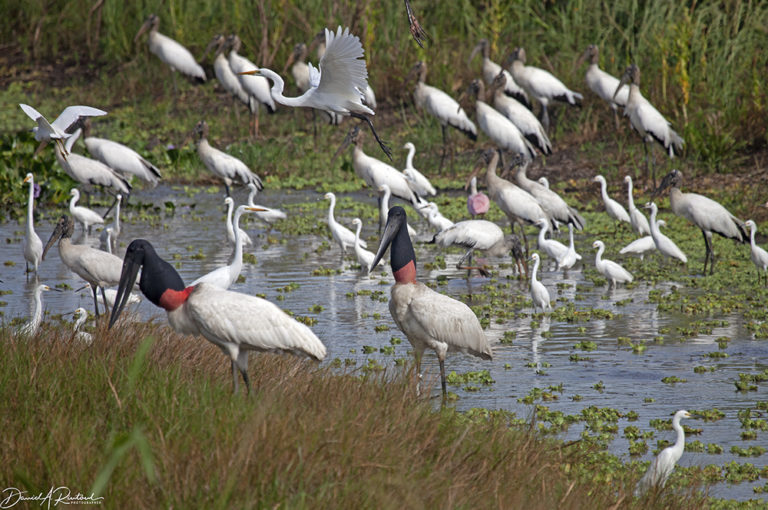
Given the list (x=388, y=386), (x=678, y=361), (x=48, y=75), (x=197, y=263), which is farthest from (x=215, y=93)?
(x=388, y=386)

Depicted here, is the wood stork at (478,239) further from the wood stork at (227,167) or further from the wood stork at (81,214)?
the wood stork at (227,167)

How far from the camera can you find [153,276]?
5531 mm

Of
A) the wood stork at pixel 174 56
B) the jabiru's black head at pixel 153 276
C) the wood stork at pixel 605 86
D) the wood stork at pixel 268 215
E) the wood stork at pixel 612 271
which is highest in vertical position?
the wood stork at pixel 174 56

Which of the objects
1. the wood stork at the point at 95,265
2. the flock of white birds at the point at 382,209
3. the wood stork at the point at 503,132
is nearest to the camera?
the flock of white birds at the point at 382,209

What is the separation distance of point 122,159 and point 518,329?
24.6 ft

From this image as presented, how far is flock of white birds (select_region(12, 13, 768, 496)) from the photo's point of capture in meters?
5.57

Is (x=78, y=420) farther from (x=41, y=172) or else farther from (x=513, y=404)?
(x=41, y=172)

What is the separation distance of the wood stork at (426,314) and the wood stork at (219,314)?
1123 mm

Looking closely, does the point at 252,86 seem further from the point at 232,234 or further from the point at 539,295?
the point at 539,295

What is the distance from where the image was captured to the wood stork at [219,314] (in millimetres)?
5453

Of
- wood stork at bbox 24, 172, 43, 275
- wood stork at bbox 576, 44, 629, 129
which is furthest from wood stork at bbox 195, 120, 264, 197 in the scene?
wood stork at bbox 576, 44, 629, 129

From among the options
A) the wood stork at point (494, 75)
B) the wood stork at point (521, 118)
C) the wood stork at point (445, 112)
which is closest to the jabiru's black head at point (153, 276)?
the wood stork at point (521, 118)

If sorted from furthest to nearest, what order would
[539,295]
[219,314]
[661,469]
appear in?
[539,295] < [219,314] < [661,469]

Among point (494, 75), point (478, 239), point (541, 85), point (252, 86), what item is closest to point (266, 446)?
point (478, 239)
